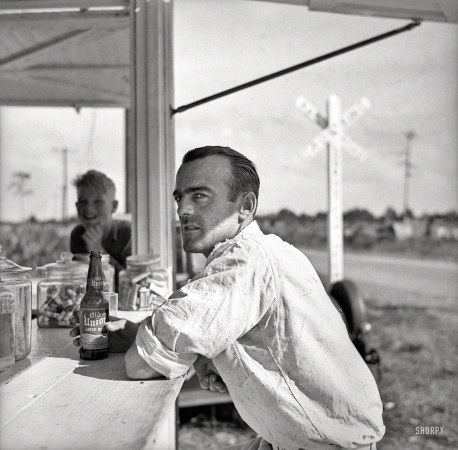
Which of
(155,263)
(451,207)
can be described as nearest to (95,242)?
(155,263)

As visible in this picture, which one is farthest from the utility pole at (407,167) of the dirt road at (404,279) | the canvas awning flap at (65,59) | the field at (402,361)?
the canvas awning flap at (65,59)

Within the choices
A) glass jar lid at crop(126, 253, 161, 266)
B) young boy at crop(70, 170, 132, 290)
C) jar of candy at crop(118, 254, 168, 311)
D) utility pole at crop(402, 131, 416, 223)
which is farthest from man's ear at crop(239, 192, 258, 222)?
utility pole at crop(402, 131, 416, 223)

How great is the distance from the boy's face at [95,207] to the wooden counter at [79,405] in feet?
4.97

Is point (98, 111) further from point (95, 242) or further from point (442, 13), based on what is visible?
point (442, 13)

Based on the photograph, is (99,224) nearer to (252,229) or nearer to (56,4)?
(56,4)

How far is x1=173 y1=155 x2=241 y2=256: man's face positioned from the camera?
4.93ft

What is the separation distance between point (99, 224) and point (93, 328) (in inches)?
63.8

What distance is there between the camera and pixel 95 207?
9.84 ft

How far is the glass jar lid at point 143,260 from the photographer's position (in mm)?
2467

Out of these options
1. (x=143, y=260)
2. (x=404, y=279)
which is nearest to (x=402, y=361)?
(x=404, y=279)

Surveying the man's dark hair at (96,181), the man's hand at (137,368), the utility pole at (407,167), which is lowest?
the man's hand at (137,368)

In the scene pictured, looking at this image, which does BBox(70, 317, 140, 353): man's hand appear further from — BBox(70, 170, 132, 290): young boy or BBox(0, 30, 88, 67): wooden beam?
BBox(0, 30, 88, 67): wooden beam

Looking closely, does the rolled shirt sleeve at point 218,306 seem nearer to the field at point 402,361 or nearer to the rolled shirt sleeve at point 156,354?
the rolled shirt sleeve at point 156,354

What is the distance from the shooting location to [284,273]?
130 centimetres
